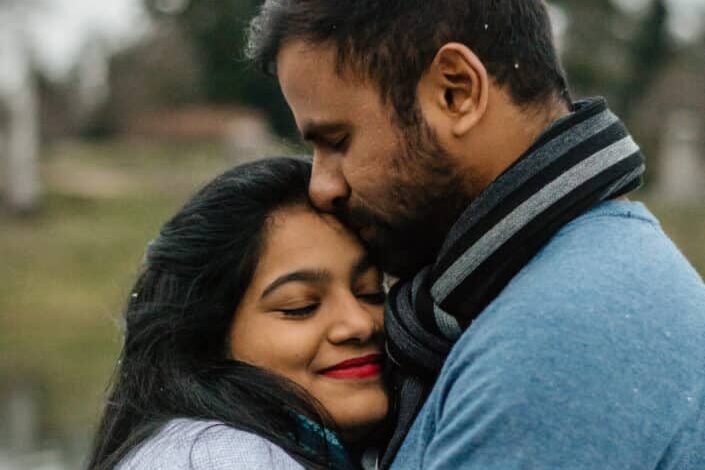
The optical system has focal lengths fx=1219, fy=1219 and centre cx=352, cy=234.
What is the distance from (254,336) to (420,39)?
947 mm

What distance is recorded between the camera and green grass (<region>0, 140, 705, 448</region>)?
674 inches

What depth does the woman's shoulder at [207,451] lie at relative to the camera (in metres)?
2.45

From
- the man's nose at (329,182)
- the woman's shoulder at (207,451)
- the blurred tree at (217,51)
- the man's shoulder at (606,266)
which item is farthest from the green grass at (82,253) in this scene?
the man's shoulder at (606,266)

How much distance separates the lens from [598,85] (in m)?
39.6

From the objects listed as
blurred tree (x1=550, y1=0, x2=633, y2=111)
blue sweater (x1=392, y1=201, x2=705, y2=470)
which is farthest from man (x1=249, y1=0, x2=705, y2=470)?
blurred tree (x1=550, y1=0, x2=633, y2=111)

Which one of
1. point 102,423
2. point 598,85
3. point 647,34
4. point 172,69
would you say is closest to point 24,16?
point 172,69

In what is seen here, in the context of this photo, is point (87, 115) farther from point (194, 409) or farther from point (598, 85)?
point (194, 409)

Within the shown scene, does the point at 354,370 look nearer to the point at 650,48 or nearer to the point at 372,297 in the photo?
the point at 372,297

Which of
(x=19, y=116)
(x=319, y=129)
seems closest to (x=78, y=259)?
(x=19, y=116)

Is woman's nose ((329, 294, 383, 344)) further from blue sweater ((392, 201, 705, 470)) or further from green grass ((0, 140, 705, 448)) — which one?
green grass ((0, 140, 705, 448))

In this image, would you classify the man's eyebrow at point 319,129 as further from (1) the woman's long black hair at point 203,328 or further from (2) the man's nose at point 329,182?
(1) the woman's long black hair at point 203,328

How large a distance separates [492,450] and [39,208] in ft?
90.6

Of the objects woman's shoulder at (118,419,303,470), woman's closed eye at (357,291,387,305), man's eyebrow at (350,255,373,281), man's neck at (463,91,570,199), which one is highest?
man's neck at (463,91,570,199)

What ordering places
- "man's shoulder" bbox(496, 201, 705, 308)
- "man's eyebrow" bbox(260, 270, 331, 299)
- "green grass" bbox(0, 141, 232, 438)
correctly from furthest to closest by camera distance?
"green grass" bbox(0, 141, 232, 438), "man's eyebrow" bbox(260, 270, 331, 299), "man's shoulder" bbox(496, 201, 705, 308)
